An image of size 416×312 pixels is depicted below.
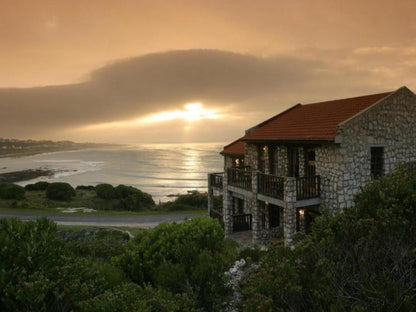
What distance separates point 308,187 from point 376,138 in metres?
4.03

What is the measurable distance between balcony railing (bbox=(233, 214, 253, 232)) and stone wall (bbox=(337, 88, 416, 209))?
27.6 feet

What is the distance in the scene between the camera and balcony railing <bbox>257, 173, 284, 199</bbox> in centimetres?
1564

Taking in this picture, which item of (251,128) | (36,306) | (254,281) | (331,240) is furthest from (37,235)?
(251,128)

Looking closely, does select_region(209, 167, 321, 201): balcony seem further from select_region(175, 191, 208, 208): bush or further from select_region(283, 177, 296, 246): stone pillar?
select_region(175, 191, 208, 208): bush

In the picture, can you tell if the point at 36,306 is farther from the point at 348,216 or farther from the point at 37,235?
the point at 348,216

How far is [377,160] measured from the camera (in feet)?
50.6

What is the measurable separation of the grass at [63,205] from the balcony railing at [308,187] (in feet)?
62.5

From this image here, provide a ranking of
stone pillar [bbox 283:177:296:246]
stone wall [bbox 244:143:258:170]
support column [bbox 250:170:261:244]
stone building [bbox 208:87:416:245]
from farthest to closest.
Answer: stone wall [bbox 244:143:258:170], support column [bbox 250:170:261:244], stone pillar [bbox 283:177:296:246], stone building [bbox 208:87:416:245]

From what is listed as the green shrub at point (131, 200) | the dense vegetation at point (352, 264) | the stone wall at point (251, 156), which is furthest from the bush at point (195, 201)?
the dense vegetation at point (352, 264)

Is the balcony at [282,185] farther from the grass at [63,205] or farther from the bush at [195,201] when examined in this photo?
the bush at [195,201]

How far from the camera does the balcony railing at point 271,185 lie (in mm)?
15641

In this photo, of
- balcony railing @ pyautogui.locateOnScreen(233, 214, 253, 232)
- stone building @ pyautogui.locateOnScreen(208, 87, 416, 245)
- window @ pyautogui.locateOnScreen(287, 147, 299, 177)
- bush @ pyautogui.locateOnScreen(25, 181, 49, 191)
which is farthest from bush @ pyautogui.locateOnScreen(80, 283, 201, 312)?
bush @ pyautogui.locateOnScreen(25, 181, 49, 191)

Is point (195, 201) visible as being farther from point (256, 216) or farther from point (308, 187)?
point (308, 187)

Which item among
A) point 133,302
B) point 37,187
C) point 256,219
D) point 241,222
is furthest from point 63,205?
point 133,302
